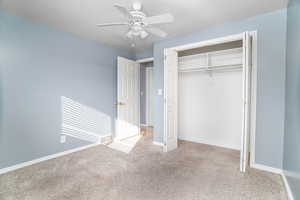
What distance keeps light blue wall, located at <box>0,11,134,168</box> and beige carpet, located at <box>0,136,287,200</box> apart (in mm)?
381

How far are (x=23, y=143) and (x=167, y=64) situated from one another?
292 cm

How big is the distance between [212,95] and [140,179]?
8.02 feet

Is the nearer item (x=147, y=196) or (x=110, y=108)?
(x=147, y=196)

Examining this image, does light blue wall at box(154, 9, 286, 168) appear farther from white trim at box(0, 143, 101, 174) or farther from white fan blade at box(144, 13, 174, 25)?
white trim at box(0, 143, 101, 174)

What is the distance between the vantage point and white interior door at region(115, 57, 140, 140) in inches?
148

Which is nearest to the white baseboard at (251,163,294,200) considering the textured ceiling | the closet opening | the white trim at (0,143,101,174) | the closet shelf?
the closet shelf

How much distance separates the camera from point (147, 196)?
5.55 feet

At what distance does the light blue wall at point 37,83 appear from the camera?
2196 millimetres

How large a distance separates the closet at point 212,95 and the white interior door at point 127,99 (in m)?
1.28

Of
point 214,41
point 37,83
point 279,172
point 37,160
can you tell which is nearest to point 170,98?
point 214,41

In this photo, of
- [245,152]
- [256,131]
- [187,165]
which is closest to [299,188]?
[245,152]

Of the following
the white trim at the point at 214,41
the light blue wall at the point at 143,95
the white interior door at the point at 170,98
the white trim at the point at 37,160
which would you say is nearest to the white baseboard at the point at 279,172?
the white interior door at the point at 170,98

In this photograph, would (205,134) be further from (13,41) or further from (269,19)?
(13,41)

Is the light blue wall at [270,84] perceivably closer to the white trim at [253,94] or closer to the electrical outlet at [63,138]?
the white trim at [253,94]
